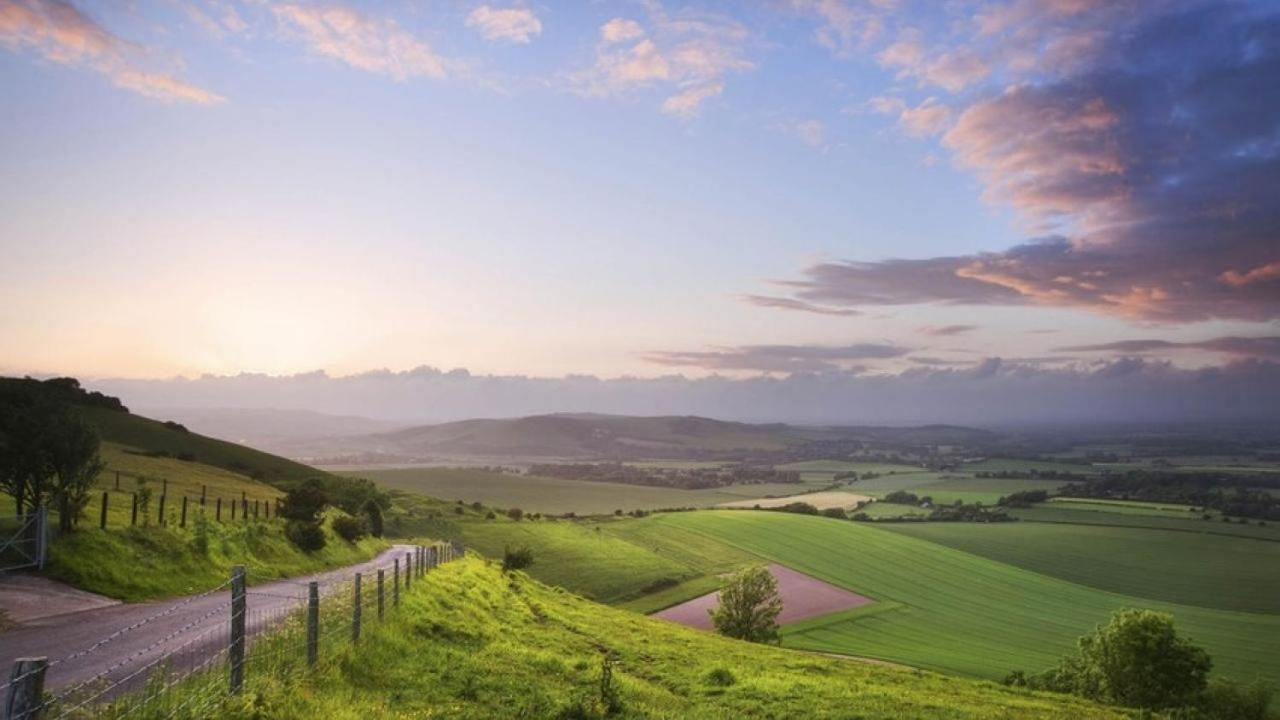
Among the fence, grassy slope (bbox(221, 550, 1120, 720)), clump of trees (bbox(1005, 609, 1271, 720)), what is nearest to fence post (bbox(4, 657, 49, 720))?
the fence

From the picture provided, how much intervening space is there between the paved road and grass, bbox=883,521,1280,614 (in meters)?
139

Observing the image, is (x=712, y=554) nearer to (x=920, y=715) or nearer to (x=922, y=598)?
(x=922, y=598)

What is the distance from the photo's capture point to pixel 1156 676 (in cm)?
5984

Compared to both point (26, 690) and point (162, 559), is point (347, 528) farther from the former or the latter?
point (26, 690)

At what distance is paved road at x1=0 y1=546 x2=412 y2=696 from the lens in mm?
17422

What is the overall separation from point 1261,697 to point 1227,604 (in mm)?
62387

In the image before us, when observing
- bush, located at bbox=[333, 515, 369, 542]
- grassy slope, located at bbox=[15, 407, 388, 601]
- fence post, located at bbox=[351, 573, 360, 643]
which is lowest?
bush, located at bbox=[333, 515, 369, 542]

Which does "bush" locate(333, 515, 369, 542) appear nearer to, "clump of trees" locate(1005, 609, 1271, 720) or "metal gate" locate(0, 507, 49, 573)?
"metal gate" locate(0, 507, 49, 573)

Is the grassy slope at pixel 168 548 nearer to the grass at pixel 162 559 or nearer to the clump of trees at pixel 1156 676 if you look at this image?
the grass at pixel 162 559

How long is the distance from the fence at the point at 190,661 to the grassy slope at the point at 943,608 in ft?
215

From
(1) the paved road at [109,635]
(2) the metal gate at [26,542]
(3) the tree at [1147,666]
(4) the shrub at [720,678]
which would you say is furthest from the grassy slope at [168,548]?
(3) the tree at [1147,666]

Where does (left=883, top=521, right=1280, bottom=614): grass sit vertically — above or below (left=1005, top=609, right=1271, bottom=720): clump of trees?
below

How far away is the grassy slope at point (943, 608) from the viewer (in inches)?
3253

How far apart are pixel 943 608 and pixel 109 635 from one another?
4151 inches
